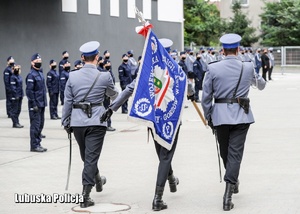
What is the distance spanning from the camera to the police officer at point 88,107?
8.87m

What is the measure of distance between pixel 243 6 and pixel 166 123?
5926 centimetres

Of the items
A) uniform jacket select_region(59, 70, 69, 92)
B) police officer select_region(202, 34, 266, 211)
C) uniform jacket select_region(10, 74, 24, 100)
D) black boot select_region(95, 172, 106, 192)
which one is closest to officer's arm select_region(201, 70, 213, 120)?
police officer select_region(202, 34, 266, 211)

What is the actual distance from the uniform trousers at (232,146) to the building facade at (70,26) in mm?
20369

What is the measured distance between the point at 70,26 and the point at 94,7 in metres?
2.66

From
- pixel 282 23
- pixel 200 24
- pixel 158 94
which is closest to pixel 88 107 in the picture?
pixel 158 94

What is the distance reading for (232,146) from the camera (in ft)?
28.6

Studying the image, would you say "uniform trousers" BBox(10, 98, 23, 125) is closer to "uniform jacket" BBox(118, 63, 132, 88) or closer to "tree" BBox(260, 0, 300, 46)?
"uniform jacket" BBox(118, 63, 132, 88)

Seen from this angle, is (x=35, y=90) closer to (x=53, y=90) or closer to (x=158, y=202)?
(x=158, y=202)

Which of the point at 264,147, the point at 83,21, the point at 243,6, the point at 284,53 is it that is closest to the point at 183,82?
the point at 264,147

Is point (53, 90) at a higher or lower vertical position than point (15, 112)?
higher

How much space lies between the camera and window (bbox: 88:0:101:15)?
35747mm

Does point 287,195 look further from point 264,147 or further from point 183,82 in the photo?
point 264,147

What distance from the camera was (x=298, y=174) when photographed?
10750 mm

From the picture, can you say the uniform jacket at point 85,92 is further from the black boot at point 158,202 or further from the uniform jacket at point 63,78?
the uniform jacket at point 63,78
